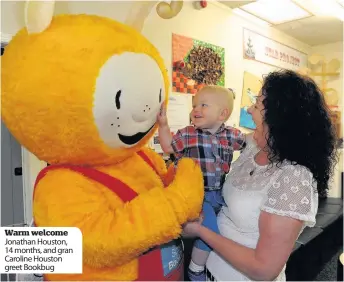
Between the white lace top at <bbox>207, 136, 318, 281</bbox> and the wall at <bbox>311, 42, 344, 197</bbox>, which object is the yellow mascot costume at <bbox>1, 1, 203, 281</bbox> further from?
the wall at <bbox>311, 42, 344, 197</bbox>

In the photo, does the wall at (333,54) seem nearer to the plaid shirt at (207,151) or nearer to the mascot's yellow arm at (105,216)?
the plaid shirt at (207,151)

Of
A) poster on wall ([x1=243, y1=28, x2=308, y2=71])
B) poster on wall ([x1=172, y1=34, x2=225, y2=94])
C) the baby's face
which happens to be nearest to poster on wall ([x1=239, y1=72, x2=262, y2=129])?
poster on wall ([x1=243, y1=28, x2=308, y2=71])

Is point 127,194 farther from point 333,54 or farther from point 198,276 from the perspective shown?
point 333,54

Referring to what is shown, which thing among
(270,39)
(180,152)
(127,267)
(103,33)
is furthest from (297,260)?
(270,39)

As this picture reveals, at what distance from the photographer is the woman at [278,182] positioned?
693 mm

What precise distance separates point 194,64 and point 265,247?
1773 millimetres

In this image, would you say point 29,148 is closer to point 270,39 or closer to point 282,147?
point 282,147

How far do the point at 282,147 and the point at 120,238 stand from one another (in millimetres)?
397

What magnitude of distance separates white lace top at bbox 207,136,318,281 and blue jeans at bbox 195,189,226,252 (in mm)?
20

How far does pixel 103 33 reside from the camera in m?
0.67

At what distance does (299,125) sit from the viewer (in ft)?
2.41

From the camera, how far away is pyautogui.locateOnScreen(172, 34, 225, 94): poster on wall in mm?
2186

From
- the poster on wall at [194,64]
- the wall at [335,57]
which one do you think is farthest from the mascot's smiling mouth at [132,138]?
the wall at [335,57]

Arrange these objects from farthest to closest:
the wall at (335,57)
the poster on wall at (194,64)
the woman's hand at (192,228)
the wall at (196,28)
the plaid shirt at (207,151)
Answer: the wall at (335,57) < the poster on wall at (194,64) < the wall at (196,28) < the plaid shirt at (207,151) < the woman's hand at (192,228)
